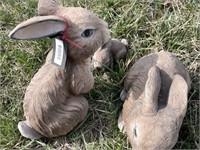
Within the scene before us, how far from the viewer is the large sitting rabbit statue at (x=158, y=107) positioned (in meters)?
2.22

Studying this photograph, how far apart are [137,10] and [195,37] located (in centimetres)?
53

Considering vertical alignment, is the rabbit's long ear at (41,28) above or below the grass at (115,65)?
above

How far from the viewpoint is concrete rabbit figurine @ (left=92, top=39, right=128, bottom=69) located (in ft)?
9.52

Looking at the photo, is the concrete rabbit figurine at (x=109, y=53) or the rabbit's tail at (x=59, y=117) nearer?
the rabbit's tail at (x=59, y=117)

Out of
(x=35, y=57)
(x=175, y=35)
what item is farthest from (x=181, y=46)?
(x=35, y=57)

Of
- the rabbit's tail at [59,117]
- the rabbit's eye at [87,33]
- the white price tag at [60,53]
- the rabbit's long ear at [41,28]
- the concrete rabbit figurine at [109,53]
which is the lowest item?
the rabbit's tail at [59,117]

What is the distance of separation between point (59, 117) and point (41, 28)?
646 mm

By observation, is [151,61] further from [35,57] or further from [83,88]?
[35,57]

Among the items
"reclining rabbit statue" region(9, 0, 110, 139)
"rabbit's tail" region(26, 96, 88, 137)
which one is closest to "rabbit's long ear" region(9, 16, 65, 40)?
"reclining rabbit statue" region(9, 0, 110, 139)

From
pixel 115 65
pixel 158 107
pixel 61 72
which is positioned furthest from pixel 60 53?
pixel 115 65

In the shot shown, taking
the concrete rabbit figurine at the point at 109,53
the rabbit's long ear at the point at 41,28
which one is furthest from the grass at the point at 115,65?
the rabbit's long ear at the point at 41,28

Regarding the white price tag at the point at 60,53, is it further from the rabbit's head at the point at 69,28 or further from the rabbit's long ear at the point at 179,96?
the rabbit's long ear at the point at 179,96

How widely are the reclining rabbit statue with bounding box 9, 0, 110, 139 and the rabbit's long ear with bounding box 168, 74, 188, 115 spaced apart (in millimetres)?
522

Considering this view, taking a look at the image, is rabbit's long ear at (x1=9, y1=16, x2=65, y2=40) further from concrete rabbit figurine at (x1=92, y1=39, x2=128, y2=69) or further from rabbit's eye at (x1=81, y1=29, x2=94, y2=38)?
concrete rabbit figurine at (x1=92, y1=39, x2=128, y2=69)
